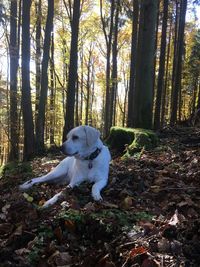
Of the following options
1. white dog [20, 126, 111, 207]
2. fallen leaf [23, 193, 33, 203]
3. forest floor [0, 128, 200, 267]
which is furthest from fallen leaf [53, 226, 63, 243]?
white dog [20, 126, 111, 207]

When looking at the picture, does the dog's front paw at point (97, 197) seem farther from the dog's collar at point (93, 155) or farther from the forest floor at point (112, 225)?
the dog's collar at point (93, 155)

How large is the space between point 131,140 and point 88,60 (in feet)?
105

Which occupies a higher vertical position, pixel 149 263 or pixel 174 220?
pixel 174 220

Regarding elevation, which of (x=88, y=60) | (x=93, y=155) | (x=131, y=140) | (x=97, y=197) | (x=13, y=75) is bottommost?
(x=97, y=197)

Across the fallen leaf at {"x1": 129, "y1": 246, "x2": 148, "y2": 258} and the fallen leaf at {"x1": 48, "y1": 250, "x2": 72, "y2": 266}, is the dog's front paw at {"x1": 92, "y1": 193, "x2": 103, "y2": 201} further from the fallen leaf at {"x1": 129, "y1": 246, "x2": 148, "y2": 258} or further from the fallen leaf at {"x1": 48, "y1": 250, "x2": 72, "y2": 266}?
the fallen leaf at {"x1": 129, "y1": 246, "x2": 148, "y2": 258}

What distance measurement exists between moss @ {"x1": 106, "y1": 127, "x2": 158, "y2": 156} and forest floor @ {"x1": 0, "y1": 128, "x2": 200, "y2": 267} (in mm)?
2684

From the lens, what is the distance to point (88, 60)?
40.7 meters

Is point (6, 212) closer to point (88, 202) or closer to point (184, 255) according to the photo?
point (88, 202)

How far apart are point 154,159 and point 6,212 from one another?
12.0 ft

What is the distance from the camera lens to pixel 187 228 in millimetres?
3881

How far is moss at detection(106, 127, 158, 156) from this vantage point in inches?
355

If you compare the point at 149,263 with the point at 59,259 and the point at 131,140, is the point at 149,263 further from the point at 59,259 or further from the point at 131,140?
the point at 131,140

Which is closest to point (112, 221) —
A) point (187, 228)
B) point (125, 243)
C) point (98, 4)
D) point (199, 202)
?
point (125, 243)

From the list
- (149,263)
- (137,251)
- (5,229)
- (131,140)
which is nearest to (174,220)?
(137,251)
